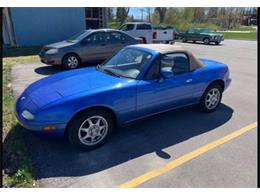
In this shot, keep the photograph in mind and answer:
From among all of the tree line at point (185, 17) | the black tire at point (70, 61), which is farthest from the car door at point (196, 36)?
the black tire at point (70, 61)

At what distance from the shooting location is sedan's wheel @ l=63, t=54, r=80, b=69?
8.81 meters

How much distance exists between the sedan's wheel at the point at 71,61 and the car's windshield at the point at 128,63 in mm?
4775

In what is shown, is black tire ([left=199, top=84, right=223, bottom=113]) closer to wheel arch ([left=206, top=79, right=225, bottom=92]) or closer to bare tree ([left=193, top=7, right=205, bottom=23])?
wheel arch ([left=206, top=79, right=225, bottom=92])

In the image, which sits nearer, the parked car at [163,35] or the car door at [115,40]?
the car door at [115,40]

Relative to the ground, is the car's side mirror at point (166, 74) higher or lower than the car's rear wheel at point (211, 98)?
higher

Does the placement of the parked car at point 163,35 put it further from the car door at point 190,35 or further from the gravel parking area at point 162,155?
the gravel parking area at point 162,155

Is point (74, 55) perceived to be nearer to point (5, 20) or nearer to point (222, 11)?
point (5, 20)

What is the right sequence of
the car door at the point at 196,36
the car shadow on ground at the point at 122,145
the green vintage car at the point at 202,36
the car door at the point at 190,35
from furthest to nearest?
the car door at the point at 190,35, the car door at the point at 196,36, the green vintage car at the point at 202,36, the car shadow on ground at the point at 122,145

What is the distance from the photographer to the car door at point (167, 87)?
376 centimetres

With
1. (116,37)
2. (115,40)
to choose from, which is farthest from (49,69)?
(116,37)

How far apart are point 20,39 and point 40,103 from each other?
46.0 feet

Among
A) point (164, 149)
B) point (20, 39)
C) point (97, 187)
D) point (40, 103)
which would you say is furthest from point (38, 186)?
point (20, 39)

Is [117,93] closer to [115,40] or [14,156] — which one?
[14,156]
